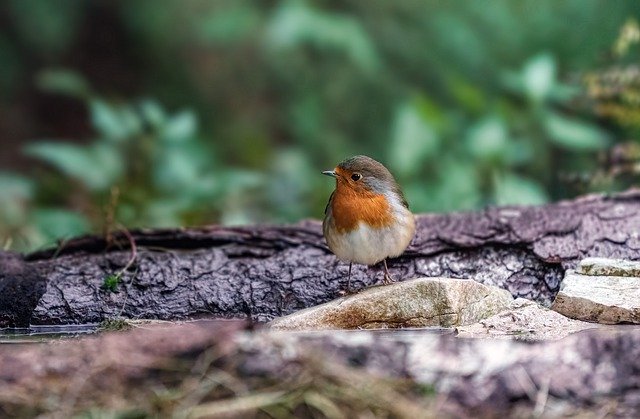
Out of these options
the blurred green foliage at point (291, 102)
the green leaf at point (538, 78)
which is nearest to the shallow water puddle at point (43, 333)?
the blurred green foliage at point (291, 102)

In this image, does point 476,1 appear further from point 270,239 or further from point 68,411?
point 68,411

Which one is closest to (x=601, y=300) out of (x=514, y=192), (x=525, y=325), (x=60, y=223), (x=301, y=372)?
(x=525, y=325)

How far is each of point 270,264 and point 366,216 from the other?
0.60 meters

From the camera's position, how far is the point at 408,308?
12.8ft

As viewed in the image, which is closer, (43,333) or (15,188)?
(43,333)

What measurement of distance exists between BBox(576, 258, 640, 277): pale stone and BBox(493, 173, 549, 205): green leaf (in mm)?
2425

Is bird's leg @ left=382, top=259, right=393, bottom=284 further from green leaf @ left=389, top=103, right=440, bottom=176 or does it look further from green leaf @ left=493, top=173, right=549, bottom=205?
green leaf @ left=389, top=103, right=440, bottom=176

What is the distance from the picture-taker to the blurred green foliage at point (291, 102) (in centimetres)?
676

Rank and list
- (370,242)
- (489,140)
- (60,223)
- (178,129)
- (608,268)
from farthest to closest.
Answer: (489,140)
(178,129)
(60,223)
(370,242)
(608,268)

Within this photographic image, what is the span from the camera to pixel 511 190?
6.65 metres

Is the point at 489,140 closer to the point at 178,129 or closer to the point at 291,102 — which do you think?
the point at 178,129

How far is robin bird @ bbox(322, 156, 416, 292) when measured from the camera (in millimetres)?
4305

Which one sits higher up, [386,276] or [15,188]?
[15,188]

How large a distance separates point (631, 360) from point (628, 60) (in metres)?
5.50
